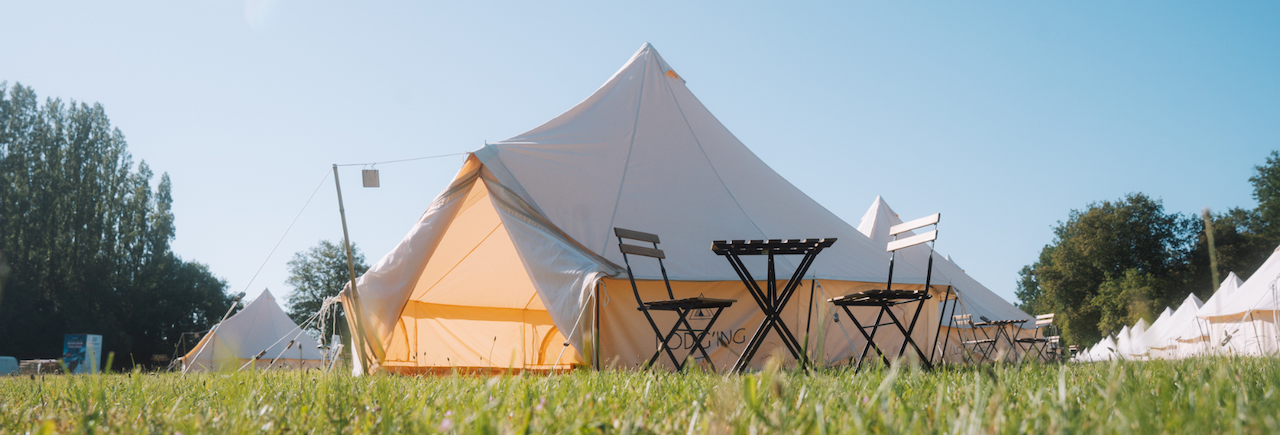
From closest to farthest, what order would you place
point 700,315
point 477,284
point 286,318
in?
point 700,315
point 477,284
point 286,318

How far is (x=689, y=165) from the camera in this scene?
6273 millimetres

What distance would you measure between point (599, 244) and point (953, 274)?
278 inches

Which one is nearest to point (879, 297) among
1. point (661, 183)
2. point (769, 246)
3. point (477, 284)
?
point (769, 246)

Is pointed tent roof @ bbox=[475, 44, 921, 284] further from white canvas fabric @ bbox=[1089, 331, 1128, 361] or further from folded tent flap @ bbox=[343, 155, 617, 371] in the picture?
white canvas fabric @ bbox=[1089, 331, 1128, 361]

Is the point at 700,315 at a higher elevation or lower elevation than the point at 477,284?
lower

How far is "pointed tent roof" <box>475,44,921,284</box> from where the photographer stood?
5.21 m

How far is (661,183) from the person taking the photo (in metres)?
5.98

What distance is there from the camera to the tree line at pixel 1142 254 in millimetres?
25125

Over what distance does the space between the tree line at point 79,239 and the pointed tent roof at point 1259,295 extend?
25764 millimetres

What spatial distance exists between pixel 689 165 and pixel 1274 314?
793cm

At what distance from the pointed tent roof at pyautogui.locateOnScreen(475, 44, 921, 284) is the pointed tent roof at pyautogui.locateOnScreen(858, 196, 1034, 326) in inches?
123

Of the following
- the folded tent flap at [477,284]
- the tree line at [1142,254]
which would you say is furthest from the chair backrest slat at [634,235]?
the tree line at [1142,254]

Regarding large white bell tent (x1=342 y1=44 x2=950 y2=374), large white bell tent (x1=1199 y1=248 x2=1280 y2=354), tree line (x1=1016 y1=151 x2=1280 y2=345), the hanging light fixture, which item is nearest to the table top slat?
large white bell tent (x1=342 y1=44 x2=950 y2=374)

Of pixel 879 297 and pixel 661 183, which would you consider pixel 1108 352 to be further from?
pixel 879 297
